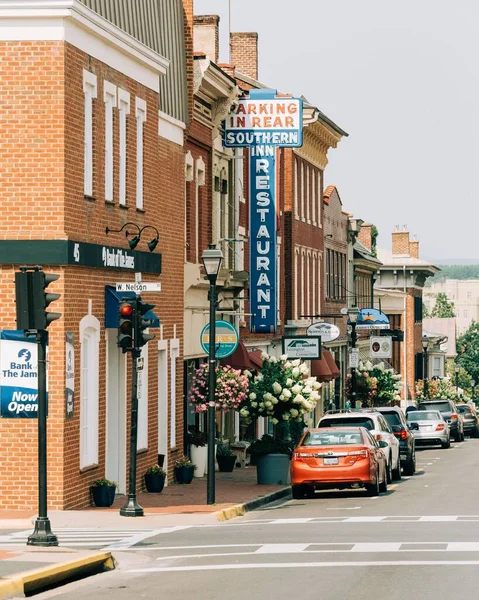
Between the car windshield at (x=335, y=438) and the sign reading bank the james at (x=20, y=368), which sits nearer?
the sign reading bank the james at (x=20, y=368)

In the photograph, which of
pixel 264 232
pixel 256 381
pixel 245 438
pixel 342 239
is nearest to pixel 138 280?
pixel 256 381

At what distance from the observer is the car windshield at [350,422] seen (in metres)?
31.7

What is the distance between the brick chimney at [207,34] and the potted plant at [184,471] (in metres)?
15.7

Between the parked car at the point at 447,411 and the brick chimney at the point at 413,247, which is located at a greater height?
the brick chimney at the point at 413,247

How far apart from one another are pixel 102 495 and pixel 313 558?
8284mm

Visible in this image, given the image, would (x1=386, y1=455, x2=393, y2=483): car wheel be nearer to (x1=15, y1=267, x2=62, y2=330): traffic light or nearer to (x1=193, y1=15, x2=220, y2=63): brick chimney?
(x1=193, y1=15, x2=220, y2=63): brick chimney

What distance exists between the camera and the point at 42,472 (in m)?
18.2

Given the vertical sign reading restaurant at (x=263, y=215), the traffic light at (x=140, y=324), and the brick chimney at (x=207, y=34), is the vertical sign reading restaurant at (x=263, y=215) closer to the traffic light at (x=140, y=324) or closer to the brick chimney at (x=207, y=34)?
the brick chimney at (x=207, y=34)

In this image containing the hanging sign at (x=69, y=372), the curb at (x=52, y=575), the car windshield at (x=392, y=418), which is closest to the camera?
the curb at (x=52, y=575)

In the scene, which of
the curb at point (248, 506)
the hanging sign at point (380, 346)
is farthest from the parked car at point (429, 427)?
the curb at point (248, 506)

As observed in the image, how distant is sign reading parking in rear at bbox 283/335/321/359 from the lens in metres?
43.0

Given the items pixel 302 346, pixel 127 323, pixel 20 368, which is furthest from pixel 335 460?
pixel 302 346

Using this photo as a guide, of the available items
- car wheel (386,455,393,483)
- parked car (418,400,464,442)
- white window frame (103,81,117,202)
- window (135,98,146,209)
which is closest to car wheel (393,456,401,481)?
car wheel (386,455,393,483)

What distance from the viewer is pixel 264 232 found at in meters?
41.7
